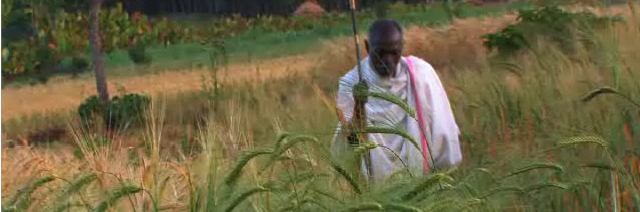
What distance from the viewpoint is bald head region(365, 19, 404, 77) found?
5805 mm

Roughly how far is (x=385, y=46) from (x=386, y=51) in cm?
3

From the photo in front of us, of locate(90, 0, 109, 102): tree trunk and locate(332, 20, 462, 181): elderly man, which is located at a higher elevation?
locate(332, 20, 462, 181): elderly man

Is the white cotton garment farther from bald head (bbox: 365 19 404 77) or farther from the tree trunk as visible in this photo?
the tree trunk

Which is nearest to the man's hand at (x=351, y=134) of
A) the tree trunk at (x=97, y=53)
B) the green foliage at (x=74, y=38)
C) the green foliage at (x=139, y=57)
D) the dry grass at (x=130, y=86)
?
the tree trunk at (x=97, y=53)

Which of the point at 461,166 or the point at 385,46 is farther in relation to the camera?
the point at 385,46

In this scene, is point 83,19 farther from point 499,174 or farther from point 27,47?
point 499,174

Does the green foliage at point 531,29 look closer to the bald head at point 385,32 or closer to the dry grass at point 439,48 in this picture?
the dry grass at point 439,48

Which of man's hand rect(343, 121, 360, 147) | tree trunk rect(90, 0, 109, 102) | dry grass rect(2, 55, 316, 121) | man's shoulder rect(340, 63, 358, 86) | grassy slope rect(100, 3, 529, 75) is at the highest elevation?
man's hand rect(343, 121, 360, 147)

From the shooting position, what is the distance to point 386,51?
5859 mm

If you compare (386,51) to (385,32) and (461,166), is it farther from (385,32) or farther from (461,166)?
(461,166)

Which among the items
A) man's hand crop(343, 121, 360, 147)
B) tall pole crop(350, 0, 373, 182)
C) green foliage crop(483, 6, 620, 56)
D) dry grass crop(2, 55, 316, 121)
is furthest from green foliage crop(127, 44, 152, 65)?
man's hand crop(343, 121, 360, 147)

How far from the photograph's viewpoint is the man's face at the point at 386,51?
580 cm

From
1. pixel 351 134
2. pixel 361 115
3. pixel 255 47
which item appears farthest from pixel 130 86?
pixel 351 134

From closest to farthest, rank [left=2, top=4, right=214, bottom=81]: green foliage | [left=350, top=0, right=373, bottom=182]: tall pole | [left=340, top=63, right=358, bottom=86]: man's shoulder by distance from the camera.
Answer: [left=350, top=0, right=373, bottom=182]: tall pole, [left=340, top=63, right=358, bottom=86]: man's shoulder, [left=2, top=4, right=214, bottom=81]: green foliage
